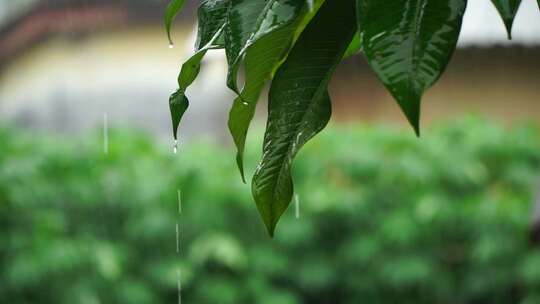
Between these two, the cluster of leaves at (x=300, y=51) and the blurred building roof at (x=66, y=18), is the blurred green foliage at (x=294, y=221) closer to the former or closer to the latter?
the blurred building roof at (x=66, y=18)

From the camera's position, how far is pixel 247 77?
790mm

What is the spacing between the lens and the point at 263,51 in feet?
2.57

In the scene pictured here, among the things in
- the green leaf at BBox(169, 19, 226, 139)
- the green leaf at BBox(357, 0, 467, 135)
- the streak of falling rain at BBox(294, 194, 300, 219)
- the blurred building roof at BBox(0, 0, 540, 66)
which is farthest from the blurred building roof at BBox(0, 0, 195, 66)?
the green leaf at BBox(357, 0, 467, 135)

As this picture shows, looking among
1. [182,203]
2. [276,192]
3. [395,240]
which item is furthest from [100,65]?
[276,192]

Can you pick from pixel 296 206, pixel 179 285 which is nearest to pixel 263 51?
pixel 179 285

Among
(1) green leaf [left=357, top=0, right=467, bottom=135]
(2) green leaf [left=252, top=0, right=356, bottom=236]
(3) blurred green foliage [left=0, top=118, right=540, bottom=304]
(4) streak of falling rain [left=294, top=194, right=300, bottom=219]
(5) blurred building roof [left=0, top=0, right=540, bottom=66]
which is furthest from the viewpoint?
(5) blurred building roof [left=0, top=0, right=540, bottom=66]

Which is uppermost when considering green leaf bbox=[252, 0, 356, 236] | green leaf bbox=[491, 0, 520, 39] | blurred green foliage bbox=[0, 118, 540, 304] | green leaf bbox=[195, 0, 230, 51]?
green leaf bbox=[491, 0, 520, 39]

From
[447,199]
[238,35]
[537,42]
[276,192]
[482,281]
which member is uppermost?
[238,35]

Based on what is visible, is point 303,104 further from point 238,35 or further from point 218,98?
point 218,98

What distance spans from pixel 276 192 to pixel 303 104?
76mm

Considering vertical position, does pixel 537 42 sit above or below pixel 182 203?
above

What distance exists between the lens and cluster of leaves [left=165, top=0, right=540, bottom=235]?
68cm

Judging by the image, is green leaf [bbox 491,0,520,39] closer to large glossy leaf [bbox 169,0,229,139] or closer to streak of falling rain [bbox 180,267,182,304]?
large glossy leaf [bbox 169,0,229,139]

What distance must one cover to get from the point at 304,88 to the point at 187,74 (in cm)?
9
